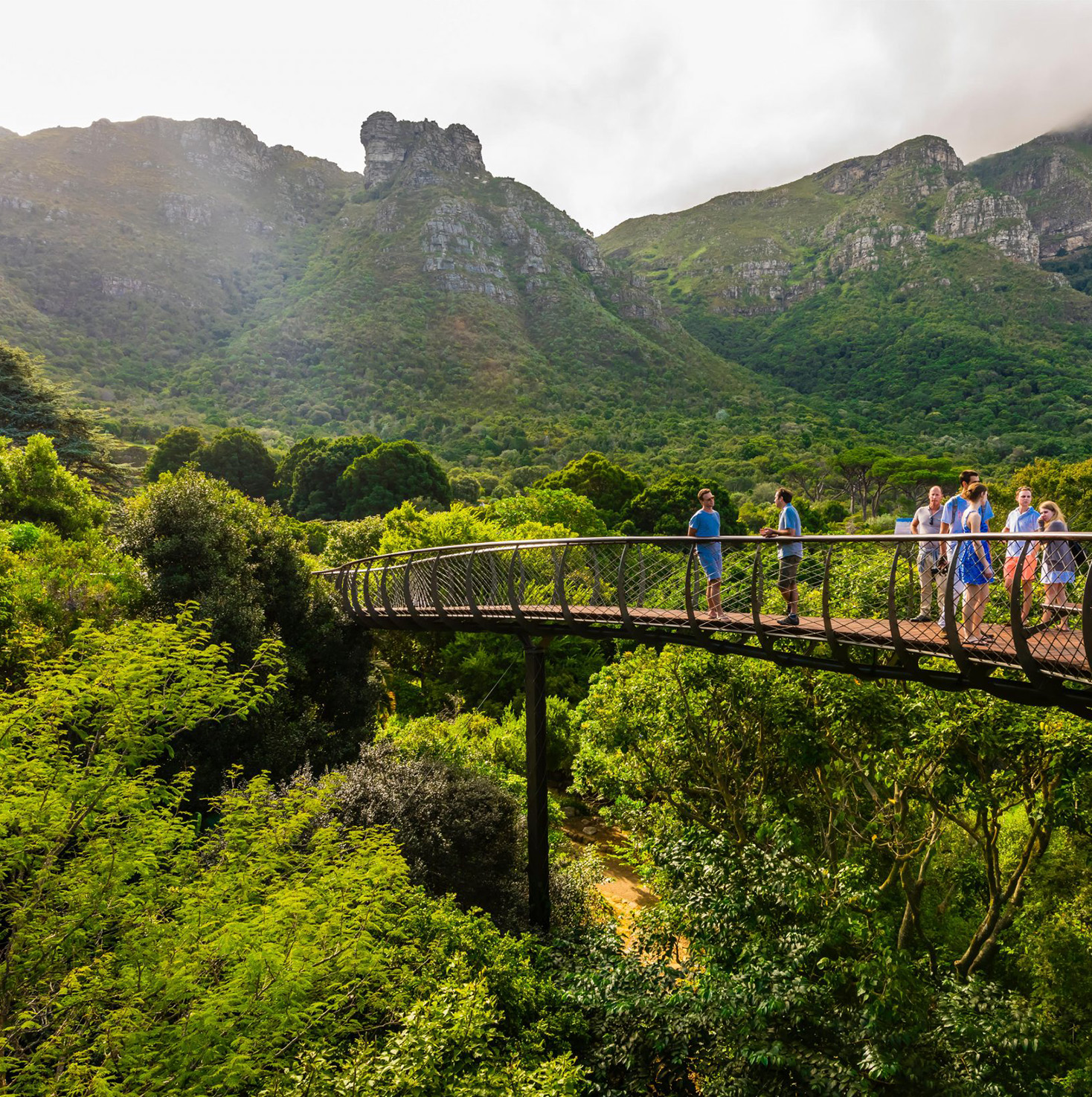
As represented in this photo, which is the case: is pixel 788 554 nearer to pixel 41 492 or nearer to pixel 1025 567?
pixel 1025 567

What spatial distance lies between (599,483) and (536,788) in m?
34.7

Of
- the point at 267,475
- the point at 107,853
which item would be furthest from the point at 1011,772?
the point at 267,475

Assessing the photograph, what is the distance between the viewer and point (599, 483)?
43312 millimetres

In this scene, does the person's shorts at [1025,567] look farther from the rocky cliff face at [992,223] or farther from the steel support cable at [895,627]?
the rocky cliff face at [992,223]

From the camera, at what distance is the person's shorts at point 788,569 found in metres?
6.44

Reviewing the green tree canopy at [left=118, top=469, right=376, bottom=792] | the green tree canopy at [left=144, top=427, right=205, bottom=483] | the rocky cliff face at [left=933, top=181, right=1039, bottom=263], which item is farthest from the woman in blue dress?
the rocky cliff face at [left=933, top=181, right=1039, bottom=263]

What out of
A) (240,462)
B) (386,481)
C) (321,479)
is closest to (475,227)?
(240,462)

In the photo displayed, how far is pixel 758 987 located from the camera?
21.5ft

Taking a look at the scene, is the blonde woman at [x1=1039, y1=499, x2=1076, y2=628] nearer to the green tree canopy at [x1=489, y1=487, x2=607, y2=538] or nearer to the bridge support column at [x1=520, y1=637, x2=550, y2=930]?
the bridge support column at [x1=520, y1=637, x2=550, y2=930]

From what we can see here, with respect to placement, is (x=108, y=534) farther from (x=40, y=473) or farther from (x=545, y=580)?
(x=545, y=580)

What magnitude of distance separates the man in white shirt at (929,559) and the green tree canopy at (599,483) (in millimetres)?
35665

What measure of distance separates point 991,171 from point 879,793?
166103 mm

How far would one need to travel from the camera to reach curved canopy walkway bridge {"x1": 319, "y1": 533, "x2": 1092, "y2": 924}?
465 centimetres

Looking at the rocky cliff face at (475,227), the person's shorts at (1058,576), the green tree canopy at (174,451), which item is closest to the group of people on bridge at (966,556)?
the person's shorts at (1058,576)
